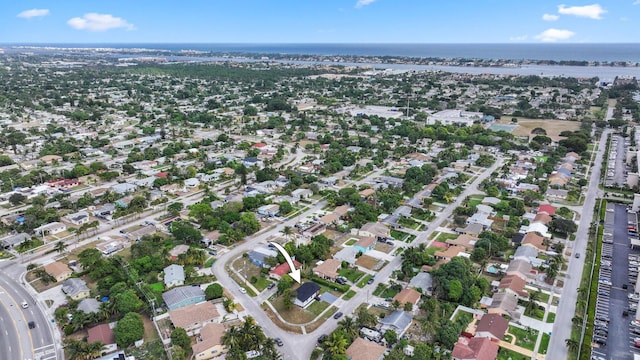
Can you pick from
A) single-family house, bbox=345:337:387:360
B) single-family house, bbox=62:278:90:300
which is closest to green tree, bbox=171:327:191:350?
single-family house, bbox=345:337:387:360

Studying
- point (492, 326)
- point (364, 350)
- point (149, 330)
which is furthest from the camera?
point (149, 330)

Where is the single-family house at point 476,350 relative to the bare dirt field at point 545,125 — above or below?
below

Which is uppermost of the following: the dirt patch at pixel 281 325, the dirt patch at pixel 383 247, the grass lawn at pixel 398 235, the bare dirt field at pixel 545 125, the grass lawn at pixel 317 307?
the bare dirt field at pixel 545 125

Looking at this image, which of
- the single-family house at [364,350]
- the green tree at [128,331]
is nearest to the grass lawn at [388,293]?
the single-family house at [364,350]

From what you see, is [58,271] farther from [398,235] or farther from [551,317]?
[551,317]

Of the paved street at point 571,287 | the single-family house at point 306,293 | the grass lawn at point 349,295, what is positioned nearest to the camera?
the paved street at point 571,287

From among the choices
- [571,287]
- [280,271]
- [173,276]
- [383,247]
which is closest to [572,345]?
[571,287]

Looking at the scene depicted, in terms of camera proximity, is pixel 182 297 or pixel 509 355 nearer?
pixel 509 355

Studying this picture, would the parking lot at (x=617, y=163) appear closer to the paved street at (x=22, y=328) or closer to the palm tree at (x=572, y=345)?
the palm tree at (x=572, y=345)
